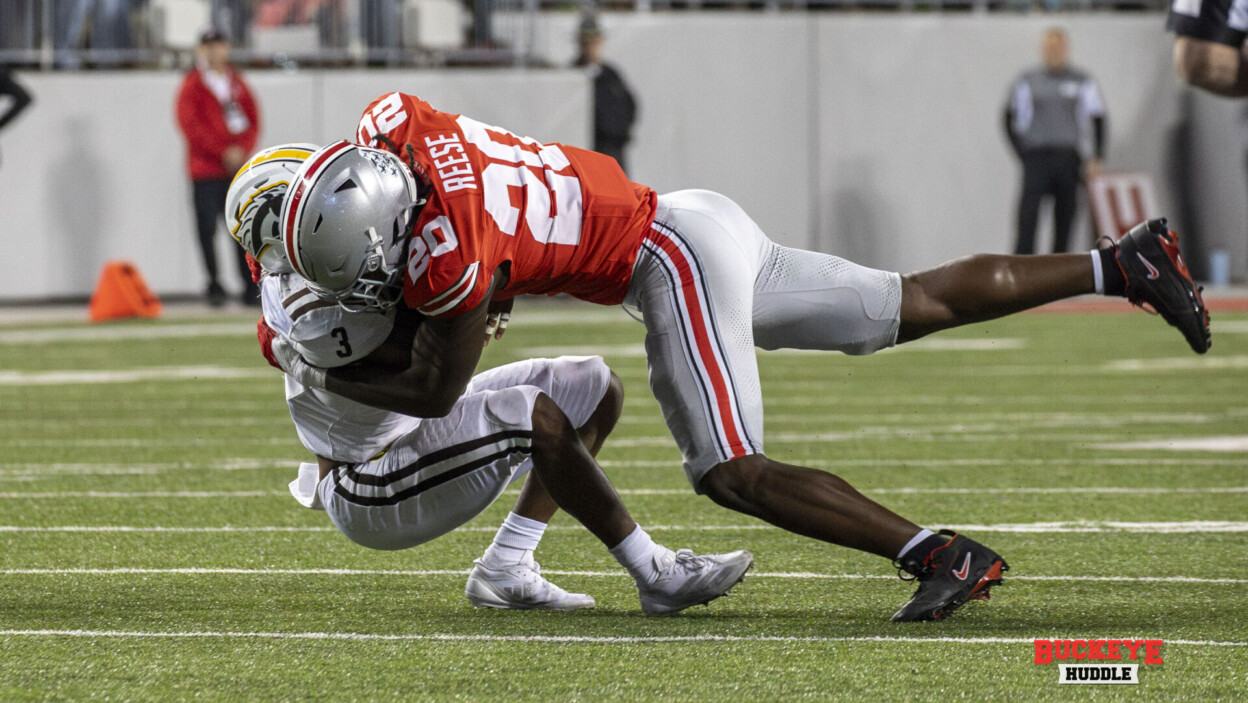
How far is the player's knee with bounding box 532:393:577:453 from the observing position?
361cm

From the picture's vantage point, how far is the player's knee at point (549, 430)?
3.61 metres

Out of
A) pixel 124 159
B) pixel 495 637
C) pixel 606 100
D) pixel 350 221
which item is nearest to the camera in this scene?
pixel 350 221

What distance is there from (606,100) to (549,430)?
10657 millimetres

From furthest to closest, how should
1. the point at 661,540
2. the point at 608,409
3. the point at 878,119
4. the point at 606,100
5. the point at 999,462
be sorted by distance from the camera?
the point at 878,119 < the point at 606,100 < the point at 999,462 < the point at 661,540 < the point at 608,409

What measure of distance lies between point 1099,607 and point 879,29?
12.6 metres

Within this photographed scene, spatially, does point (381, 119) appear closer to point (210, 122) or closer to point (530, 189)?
point (530, 189)

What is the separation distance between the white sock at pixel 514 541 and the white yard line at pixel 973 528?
2.91ft

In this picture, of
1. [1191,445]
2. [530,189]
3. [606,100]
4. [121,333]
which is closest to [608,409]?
[530,189]

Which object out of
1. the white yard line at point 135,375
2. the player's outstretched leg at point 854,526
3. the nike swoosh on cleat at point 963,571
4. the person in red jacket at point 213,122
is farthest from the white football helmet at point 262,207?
the person in red jacket at point 213,122

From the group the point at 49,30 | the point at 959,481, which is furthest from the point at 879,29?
the point at 959,481

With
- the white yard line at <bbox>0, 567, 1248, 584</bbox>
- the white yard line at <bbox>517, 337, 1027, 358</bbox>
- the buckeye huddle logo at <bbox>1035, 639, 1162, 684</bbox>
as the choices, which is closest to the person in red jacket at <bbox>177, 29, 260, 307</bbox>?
the white yard line at <bbox>517, 337, 1027, 358</bbox>

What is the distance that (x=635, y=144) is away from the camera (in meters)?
15.5

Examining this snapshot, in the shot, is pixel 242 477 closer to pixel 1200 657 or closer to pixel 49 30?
pixel 1200 657

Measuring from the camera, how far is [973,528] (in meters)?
4.76
